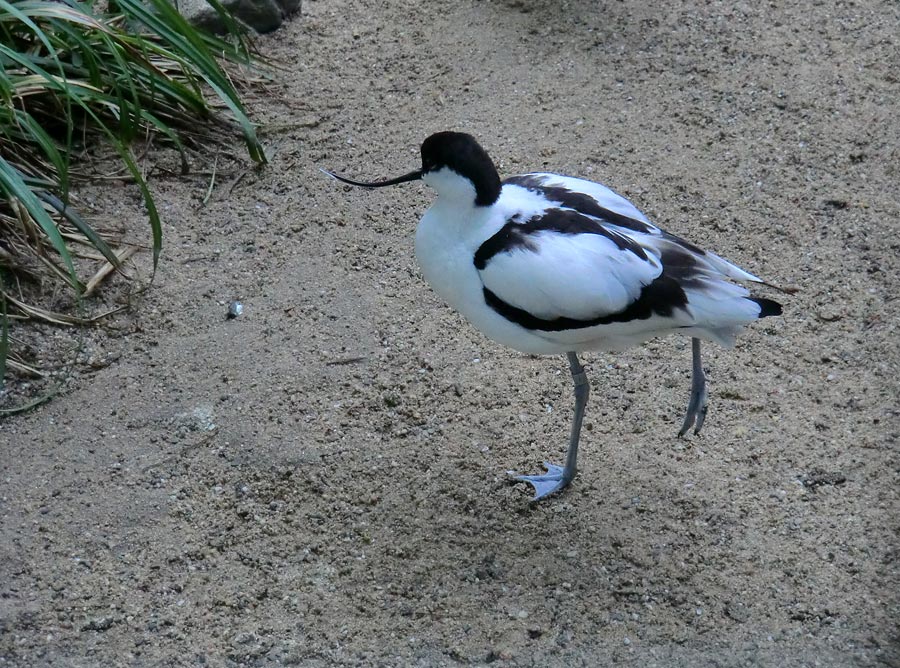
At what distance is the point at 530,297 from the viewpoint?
98.6 inches

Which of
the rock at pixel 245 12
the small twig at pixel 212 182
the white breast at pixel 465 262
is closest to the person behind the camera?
the white breast at pixel 465 262

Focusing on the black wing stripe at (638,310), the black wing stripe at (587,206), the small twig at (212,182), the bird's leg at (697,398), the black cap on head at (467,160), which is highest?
the black cap on head at (467,160)

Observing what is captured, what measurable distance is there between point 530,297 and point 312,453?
3.05 feet

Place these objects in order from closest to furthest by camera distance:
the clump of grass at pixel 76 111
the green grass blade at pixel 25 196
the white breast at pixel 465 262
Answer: the white breast at pixel 465 262 < the green grass blade at pixel 25 196 < the clump of grass at pixel 76 111

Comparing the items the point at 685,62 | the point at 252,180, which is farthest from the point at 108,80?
the point at 685,62

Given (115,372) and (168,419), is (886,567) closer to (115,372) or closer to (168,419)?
(168,419)

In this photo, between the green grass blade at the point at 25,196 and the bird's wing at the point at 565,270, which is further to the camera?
the green grass blade at the point at 25,196

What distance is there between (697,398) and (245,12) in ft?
9.43

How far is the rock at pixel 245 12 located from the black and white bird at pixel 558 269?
7.11 feet

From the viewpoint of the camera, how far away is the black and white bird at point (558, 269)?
2.50 m

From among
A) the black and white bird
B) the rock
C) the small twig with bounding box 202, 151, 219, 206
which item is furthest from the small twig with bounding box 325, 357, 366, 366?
the rock

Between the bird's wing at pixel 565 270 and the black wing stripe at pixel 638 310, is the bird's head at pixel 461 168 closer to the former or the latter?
the bird's wing at pixel 565 270

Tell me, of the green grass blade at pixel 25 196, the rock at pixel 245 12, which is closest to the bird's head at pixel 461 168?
the green grass blade at pixel 25 196

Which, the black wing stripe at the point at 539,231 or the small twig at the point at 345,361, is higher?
the black wing stripe at the point at 539,231
